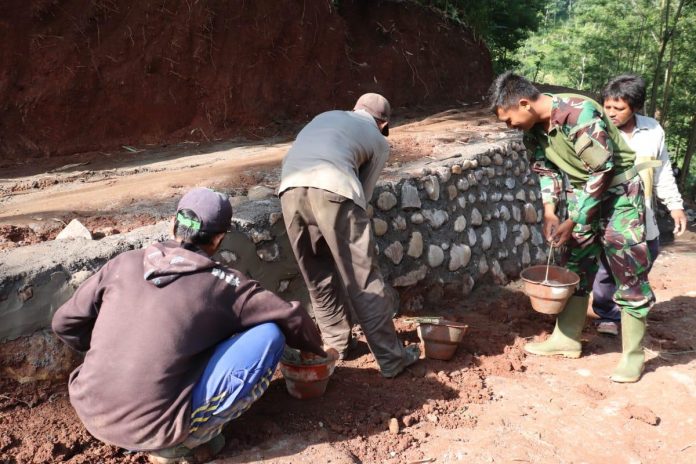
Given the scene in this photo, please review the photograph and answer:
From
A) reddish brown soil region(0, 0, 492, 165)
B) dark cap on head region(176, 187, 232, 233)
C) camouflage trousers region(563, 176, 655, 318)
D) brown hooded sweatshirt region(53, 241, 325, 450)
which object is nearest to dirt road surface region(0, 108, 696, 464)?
brown hooded sweatshirt region(53, 241, 325, 450)

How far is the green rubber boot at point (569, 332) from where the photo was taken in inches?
153

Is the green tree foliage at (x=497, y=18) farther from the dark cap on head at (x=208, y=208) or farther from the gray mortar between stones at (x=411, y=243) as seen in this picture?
the dark cap on head at (x=208, y=208)

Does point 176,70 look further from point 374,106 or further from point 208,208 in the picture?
point 208,208

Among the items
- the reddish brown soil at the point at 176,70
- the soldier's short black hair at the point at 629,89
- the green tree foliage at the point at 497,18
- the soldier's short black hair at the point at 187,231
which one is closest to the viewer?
the soldier's short black hair at the point at 187,231

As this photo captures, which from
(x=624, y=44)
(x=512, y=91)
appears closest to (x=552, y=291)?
(x=512, y=91)


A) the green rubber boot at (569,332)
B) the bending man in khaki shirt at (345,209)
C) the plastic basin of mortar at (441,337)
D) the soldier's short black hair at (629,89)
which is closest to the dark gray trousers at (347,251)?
the bending man in khaki shirt at (345,209)

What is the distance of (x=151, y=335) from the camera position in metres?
2.22

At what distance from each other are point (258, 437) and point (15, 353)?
1128mm

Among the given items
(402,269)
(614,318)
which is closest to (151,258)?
(402,269)

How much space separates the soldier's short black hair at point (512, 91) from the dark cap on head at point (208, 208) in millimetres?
1727

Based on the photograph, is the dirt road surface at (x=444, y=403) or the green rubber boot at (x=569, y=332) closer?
the dirt road surface at (x=444, y=403)

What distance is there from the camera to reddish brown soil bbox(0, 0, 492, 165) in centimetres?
712

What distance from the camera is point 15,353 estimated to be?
2.61 metres

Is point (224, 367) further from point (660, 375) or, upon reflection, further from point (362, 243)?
point (660, 375)
